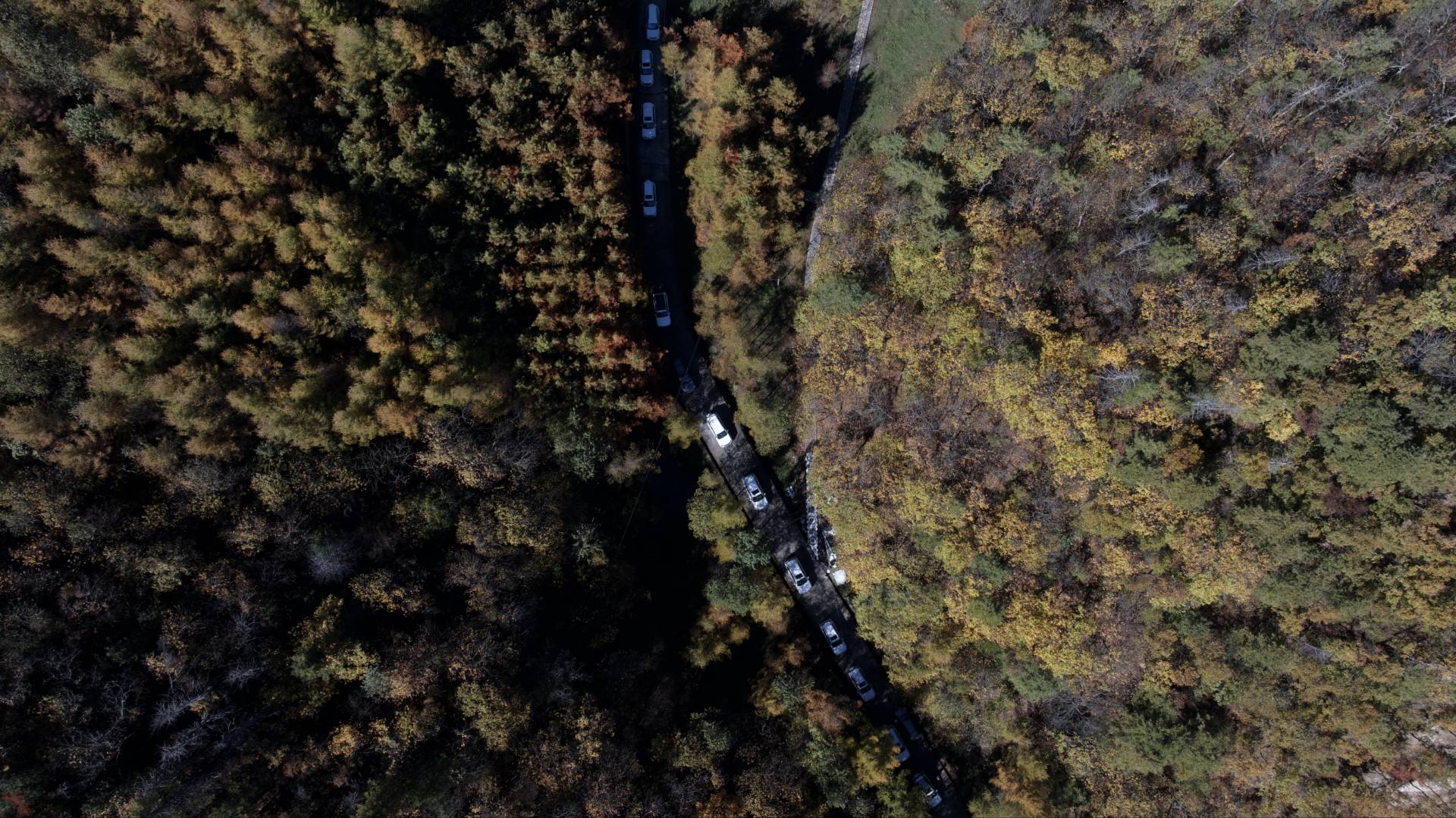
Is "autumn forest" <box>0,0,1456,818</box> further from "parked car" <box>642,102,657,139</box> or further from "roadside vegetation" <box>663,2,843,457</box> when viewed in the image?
"parked car" <box>642,102,657,139</box>

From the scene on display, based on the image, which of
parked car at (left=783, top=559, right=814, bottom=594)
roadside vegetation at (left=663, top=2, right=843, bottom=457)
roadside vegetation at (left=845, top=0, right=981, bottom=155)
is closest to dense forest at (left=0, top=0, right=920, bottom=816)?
roadside vegetation at (left=663, top=2, right=843, bottom=457)

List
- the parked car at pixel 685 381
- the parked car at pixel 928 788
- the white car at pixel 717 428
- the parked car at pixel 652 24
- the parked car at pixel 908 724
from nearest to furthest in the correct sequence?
the parked car at pixel 652 24 → the white car at pixel 717 428 → the parked car at pixel 685 381 → the parked car at pixel 928 788 → the parked car at pixel 908 724

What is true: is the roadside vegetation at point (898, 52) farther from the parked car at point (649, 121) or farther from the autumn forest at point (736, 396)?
the parked car at point (649, 121)

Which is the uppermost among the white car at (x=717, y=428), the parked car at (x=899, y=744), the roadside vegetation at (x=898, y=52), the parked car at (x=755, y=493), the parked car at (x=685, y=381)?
the roadside vegetation at (x=898, y=52)

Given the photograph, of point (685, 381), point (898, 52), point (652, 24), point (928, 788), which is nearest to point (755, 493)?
point (685, 381)

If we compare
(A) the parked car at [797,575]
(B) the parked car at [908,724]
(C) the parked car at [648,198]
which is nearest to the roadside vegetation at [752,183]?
(C) the parked car at [648,198]

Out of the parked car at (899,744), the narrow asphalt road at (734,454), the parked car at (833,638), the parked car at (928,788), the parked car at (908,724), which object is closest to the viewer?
the narrow asphalt road at (734,454)

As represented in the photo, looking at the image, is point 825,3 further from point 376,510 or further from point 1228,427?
point 376,510
